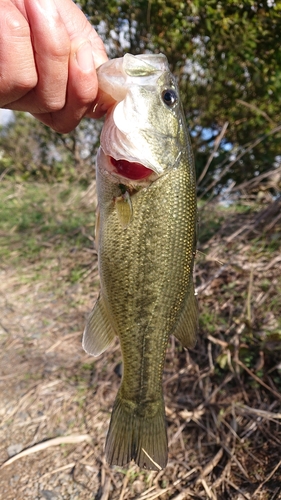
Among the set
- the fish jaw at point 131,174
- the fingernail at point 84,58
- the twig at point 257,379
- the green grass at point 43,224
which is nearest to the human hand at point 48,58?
the fingernail at point 84,58

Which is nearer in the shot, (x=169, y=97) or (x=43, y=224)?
(x=169, y=97)

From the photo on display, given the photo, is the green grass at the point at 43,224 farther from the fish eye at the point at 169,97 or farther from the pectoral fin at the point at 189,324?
the fish eye at the point at 169,97

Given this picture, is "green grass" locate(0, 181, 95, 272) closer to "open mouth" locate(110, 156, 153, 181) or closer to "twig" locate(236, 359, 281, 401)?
"twig" locate(236, 359, 281, 401)

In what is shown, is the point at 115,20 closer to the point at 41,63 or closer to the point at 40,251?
the point at 40,251

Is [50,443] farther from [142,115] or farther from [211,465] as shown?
[142,115]

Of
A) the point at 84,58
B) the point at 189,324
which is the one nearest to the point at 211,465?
the point at 189,324

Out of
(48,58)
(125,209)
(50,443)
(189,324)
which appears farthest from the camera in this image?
(50,443)
